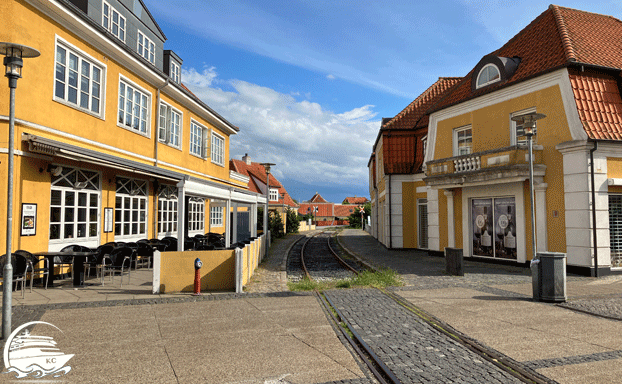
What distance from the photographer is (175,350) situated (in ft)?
17.1

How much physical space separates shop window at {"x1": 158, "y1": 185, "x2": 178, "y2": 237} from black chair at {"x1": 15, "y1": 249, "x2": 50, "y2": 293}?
665cm

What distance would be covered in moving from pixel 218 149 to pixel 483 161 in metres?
14.5

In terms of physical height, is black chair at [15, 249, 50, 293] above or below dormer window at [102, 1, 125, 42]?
below

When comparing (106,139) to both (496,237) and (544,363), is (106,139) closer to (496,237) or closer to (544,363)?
(544,363)

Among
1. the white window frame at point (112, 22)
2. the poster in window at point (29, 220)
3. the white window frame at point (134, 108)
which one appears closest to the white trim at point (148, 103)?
the white window frame at point (134, 108)

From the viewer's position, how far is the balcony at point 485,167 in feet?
43.4

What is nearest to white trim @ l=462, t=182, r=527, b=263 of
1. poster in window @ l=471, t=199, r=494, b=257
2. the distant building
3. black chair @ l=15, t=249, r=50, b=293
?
poster in window @ l=471, t=199, r=494, b=257

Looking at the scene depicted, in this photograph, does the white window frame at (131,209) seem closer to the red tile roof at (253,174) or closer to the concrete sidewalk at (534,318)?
the concrete sidewalk at (534,318)

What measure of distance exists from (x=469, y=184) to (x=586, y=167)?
384 centimetres

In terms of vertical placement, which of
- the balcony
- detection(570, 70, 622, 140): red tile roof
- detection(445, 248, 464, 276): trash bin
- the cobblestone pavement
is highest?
detection(570, 70, 622, 140): red tile roof

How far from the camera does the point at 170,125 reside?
16.6 metres

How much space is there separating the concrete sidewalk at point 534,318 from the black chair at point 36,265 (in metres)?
8.10

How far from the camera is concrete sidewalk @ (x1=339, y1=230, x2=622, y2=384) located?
188 inches

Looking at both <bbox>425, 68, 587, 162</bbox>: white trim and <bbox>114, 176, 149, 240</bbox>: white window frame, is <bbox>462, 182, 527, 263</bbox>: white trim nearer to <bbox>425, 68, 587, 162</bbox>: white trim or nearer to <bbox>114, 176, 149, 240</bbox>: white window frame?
<bbox>425, 68, 587, 162</bbox>: white trim
